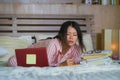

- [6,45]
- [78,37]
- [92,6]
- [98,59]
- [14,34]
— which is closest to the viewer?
[98,59]

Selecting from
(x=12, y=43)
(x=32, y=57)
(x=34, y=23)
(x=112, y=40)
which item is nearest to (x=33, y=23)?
(x=34, y=23)

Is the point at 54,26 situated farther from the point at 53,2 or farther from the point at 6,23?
the point at 6,23

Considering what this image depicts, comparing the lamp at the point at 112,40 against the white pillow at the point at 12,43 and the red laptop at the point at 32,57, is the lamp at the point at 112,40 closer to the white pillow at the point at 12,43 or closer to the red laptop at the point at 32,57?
the white pillow at the point at 12,43

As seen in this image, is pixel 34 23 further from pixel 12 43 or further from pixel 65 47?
pixel 65 47

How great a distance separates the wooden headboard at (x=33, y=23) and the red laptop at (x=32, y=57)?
1.19m

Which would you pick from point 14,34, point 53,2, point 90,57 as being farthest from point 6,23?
point 90,57

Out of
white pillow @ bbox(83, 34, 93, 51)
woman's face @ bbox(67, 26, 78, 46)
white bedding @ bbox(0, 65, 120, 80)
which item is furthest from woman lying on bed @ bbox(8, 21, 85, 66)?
white pillow @ bbox(83, 34, 93, 51)

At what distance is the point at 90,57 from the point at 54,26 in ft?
4.05

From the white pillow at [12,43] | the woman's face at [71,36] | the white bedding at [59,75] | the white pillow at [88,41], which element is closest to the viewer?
the white bedding at [59,75]

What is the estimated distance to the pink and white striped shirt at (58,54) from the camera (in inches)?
84.9

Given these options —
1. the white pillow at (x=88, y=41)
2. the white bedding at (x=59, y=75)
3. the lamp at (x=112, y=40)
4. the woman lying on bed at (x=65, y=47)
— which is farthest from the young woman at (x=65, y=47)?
the lamp at (x=112, y=40)

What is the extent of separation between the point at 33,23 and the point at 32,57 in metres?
1.31

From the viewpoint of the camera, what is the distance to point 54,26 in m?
3.33

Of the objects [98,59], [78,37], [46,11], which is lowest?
[98,59]
